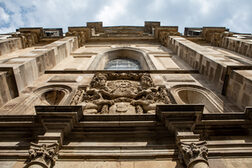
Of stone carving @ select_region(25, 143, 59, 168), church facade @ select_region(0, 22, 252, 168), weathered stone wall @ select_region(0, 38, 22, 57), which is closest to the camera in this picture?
stone carving @ select_region(25, 143, 59, 168)

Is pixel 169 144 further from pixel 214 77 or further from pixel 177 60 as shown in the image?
pixel 177 60

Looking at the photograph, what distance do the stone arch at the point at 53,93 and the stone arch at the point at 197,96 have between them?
4.30 meters

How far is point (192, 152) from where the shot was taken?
3352 millimetres

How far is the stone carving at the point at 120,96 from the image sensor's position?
215 inches

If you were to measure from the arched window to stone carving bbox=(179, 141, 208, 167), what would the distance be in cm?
848

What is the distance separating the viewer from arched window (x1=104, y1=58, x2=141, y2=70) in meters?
11.8

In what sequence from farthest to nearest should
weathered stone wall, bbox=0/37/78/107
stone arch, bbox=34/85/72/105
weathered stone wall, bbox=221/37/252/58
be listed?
weathered stone wall, bbox=221/37/252/58 → stone arch, bbox=34/85/72/105 → weathered stone wall, bbox=0/37/78/107

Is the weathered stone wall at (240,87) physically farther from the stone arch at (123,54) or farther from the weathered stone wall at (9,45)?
the weathered stone wall at (9,45)

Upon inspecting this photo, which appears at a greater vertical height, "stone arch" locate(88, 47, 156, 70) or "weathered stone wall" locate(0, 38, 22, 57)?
"weathered stone wall" locate(0, 38, 22, 57)

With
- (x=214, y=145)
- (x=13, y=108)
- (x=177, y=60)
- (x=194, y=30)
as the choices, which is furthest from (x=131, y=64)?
(x=194, y=30)

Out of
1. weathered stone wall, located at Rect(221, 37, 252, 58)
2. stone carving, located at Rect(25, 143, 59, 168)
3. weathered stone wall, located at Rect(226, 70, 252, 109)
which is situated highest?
weathered stone wall, located at Rect(221, 37, 252, 58)

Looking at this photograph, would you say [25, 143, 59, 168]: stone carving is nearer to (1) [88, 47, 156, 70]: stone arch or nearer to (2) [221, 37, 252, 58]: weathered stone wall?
(1) [88, 47, 156, 70]: stone arch

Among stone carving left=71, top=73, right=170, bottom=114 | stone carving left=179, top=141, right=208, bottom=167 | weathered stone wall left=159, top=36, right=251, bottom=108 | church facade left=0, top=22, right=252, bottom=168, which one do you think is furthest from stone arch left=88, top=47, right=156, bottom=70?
stone carving left=179, top=141, right=208, bottom=167

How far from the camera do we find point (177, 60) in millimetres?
11070
